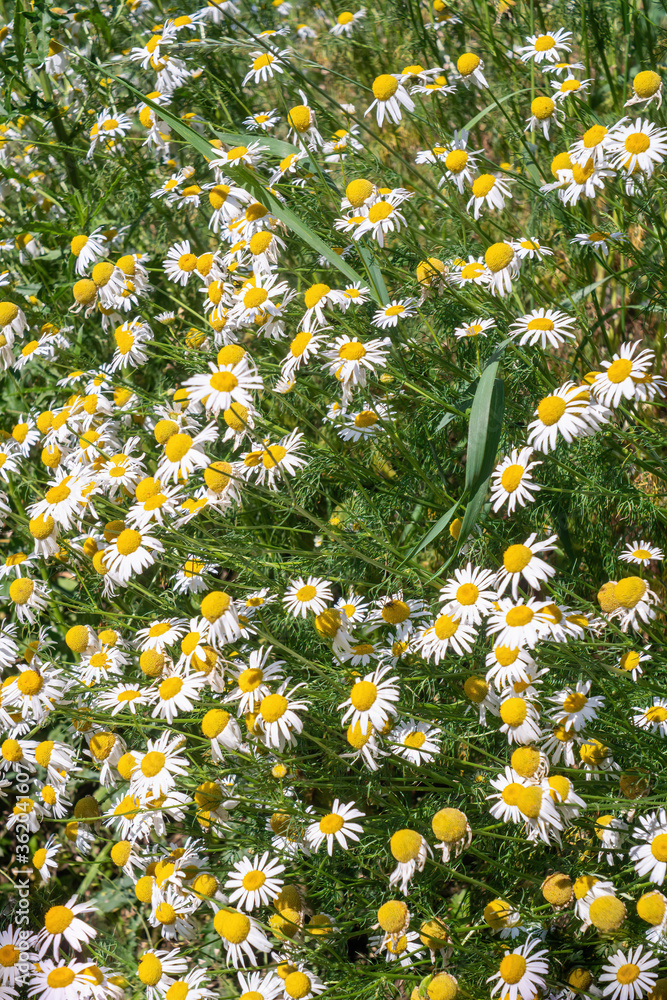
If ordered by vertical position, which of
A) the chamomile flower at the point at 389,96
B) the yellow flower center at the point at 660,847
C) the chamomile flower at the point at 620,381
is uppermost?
the chamomile flower at the point at 389,96

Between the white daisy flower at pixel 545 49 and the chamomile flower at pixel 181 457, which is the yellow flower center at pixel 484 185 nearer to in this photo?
the white daisy flower at pixel 545 49

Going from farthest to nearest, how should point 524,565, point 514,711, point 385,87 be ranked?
point 385,87
point 524,565
point 514,711

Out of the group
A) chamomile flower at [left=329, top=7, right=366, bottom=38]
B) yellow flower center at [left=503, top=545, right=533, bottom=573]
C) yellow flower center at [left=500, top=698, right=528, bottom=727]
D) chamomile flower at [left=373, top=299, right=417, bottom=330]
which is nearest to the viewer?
yellow flower center at [left=500, top=698, right=528, bottom=727]

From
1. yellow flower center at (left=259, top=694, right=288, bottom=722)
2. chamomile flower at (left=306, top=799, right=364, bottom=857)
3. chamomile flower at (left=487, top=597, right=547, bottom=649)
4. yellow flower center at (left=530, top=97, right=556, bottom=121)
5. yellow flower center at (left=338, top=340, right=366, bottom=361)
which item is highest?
yellow flower center at (left=530, top=97, right=556, bottom=121)

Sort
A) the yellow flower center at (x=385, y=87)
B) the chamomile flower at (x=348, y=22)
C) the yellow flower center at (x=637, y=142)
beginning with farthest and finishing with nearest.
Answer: the chamomile flower at (x=348, y=22)
the yellow flower center at (x=385, y=87)
the yellow flower center at (x=637, y=142)

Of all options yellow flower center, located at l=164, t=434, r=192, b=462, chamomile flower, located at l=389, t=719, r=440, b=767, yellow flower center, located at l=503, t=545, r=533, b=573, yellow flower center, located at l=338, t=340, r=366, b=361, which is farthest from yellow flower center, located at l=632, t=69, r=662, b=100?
chamomile flower, located at l=389, t=719, r=440, b=767

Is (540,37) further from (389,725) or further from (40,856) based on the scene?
(40,856)

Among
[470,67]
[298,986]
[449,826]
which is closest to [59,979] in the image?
[298,986]

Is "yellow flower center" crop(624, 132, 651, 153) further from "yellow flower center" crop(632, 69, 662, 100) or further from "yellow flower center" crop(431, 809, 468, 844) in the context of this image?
"yellow flower center" crop(431, 809, 468, 844)

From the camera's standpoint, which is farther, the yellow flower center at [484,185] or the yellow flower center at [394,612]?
the yellow flower center at [484,185]

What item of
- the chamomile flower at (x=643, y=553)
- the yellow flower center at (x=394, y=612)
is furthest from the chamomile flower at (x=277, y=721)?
the chamomile flower at (x=643, y=553)

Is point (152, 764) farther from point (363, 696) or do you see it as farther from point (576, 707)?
point (576, 707)

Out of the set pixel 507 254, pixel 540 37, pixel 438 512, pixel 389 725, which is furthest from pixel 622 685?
pixel 540 37

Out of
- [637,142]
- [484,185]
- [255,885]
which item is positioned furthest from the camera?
[484,185]
